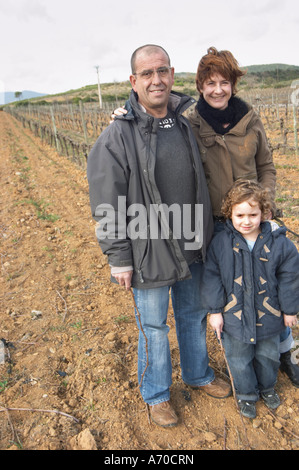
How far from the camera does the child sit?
198 cm

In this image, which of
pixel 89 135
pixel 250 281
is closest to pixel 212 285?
pixel 250 281

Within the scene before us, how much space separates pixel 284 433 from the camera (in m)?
2.12

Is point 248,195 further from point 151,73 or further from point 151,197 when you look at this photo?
point 151,73

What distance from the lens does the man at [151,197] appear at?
73.4 inches

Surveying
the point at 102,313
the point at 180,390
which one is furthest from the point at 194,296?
the point at 102,313

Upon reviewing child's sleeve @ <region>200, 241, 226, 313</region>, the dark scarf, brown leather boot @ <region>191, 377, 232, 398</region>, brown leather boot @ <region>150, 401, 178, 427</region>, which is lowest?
brown leather boot @ <region>191, 377, 232, 398</region>

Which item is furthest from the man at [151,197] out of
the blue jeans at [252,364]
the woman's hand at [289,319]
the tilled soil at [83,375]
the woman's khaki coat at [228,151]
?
Answer: the woman's hand at [289,319]

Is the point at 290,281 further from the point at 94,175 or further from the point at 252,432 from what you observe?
the point at 94,175

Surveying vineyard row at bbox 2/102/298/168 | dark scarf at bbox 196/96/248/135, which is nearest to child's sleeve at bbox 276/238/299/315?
dark scarf at bbox 196/96/248/135

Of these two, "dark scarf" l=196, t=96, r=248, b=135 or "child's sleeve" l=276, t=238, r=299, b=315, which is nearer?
"child's sleeve" l=276, t=238, r=299, b=315

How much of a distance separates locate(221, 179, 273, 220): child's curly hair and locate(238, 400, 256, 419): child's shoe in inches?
46.3

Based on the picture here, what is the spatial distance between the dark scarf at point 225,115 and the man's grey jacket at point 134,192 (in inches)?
5.9

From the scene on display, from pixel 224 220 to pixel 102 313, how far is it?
1708 mm

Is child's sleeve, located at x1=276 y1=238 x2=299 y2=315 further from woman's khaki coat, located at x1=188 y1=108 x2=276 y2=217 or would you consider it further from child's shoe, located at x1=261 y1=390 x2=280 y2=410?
child's shoe, located at x1=261 y1=390 x2=280 y2=410
